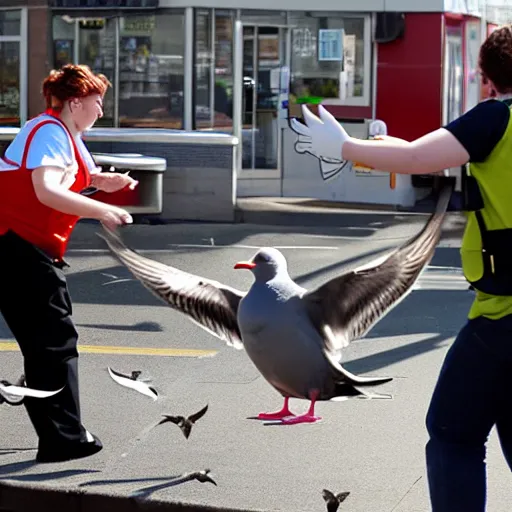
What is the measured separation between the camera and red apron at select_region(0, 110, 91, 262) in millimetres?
5262

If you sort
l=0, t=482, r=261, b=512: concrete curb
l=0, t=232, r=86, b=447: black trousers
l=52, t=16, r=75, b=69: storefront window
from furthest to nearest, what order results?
l=52, t=16, r=75, b=69: storefront window → l=0, t=232, r=86, b=447: black trousers → l=0, t=482, r=261, b=512: concrete curb

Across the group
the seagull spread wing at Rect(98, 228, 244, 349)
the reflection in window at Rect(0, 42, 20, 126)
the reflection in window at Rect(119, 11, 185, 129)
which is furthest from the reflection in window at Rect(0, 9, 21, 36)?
the seagull spread wing at Rect(98, 228, 244, 349)

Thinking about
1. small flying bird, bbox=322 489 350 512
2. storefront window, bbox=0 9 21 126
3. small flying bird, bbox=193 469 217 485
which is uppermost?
storefront window, bbox=0 9 21 126

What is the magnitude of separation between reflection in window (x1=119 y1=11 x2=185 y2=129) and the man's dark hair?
46.7 feet

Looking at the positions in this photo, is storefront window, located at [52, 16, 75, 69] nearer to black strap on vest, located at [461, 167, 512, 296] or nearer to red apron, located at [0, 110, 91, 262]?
red apron, located at [0, 110, 91, 262]

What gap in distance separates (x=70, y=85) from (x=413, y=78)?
13.1 m

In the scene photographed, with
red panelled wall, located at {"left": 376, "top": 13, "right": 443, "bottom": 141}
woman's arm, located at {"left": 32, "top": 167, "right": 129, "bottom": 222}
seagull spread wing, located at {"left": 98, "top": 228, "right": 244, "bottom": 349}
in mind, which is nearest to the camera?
seagull spread wing, located at {"left": 98, "top": 228, "right": 244, "bottom": 349}

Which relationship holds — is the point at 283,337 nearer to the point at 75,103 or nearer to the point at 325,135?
the point at 325,135

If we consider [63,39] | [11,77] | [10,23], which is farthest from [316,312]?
[10,23]

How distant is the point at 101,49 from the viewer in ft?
59.6

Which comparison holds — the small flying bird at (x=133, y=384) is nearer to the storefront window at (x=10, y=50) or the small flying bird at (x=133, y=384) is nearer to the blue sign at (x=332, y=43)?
the blue sign at (x=332, y=43)

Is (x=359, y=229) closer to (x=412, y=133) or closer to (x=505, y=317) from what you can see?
(x=412, y=133)

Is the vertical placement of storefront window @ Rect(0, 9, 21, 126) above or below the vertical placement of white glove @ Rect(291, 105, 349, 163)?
above

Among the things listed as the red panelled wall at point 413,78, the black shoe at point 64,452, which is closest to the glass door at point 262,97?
the red panelled wall at point 413,78
